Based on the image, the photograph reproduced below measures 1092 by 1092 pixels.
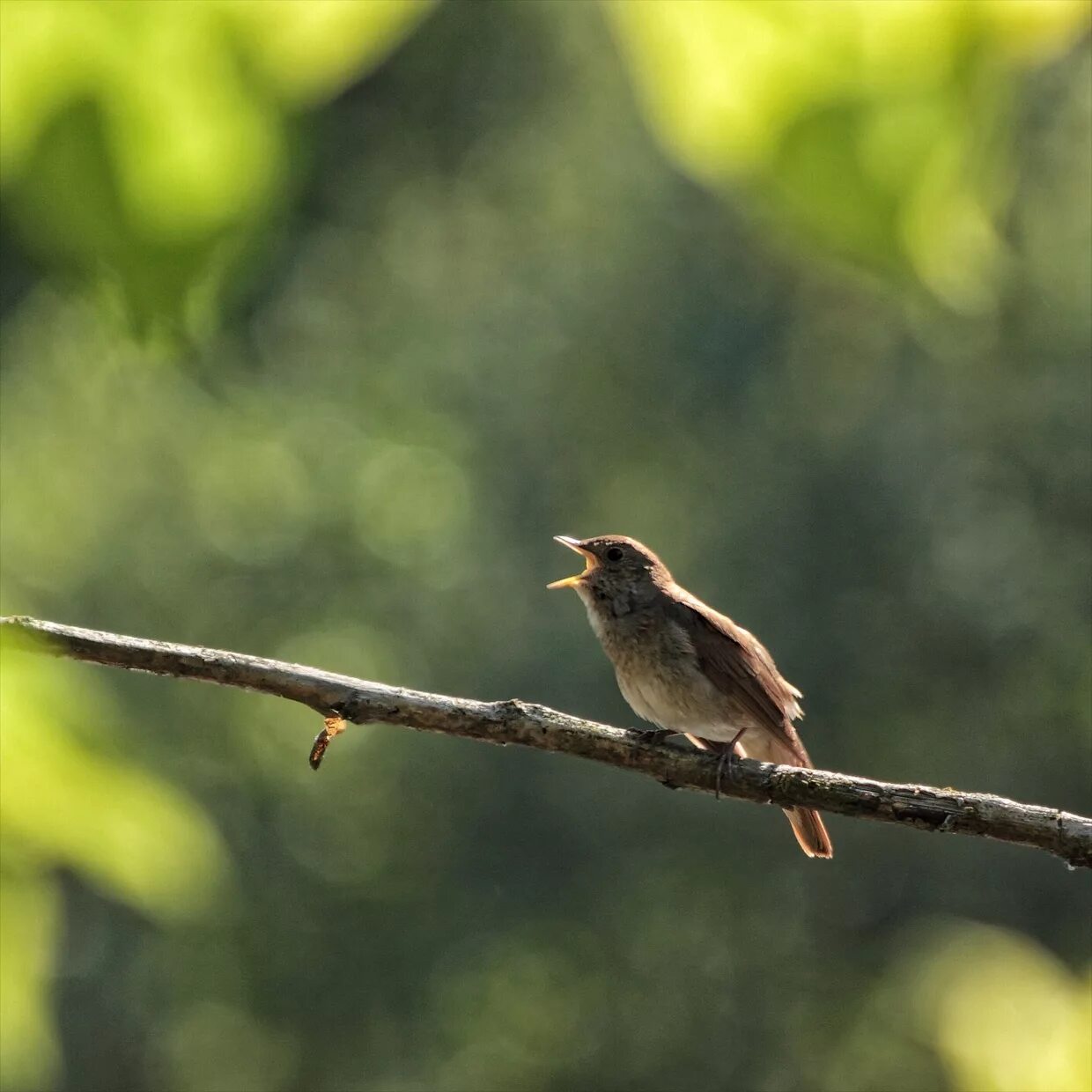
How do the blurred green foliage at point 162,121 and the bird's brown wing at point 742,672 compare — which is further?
the bird's brown wing at point 742,672

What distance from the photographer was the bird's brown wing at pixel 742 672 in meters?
5.34

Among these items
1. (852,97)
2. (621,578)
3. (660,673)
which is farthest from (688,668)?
(852,97)

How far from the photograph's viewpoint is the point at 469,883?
69.5 ft

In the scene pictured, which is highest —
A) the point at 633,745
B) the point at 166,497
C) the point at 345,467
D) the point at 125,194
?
the point at 345,467

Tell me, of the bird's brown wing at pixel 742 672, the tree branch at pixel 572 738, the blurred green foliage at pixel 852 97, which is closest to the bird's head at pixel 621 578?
A: the bird's brown wing at pixel 742 672

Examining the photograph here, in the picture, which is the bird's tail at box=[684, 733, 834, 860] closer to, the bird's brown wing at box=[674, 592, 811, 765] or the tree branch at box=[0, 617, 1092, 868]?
the bird's brown wing at box=[674, 592, 811, 765]

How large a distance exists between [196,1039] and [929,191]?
25277 mm

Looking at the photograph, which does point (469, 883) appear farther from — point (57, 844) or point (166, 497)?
point (57, 844)

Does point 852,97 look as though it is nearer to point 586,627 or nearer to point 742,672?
point 742,672

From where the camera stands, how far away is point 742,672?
Answer: 5434mm

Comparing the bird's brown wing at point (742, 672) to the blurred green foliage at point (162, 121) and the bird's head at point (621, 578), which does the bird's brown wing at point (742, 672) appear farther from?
A: the blurred green foliage at point (162, 121)

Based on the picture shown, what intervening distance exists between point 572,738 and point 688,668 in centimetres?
234

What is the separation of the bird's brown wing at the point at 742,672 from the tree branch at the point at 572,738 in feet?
6.37

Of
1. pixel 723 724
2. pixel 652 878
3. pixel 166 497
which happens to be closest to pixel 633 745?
pixel 723 724
